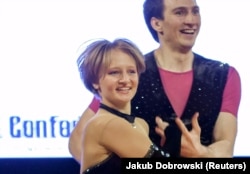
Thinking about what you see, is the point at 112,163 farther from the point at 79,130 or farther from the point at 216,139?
the point at 216,139

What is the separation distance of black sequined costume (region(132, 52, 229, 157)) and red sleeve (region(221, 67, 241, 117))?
16 mm

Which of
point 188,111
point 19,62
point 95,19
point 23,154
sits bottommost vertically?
point 23,154

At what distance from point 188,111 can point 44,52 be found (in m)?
0.50

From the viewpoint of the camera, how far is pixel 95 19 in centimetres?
221

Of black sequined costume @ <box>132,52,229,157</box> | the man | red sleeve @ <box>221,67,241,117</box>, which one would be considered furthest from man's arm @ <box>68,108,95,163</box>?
red sleeve @ <box>221,67,241,117</box>

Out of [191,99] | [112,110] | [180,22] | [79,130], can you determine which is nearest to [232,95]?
[191,99]

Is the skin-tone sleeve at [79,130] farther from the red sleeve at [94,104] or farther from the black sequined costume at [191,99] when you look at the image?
the black sequined costume at [191,99]

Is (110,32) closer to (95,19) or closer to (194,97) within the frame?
(95,19)

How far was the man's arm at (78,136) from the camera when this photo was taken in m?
2.18

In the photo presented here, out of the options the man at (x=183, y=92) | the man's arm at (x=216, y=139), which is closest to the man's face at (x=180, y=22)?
the man at (x=183, y=92)

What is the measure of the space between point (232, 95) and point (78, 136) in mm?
515

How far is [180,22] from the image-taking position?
85.8 inches

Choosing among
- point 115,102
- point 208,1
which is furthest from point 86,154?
point 208,1

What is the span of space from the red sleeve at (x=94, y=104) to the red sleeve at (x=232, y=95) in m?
0.41
